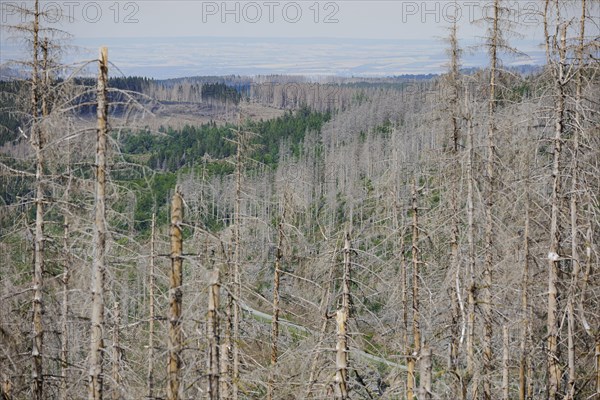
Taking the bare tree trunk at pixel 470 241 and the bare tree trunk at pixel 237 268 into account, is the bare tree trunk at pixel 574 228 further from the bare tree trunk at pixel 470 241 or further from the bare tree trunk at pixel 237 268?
the bare tree trunk at pixel 237 268

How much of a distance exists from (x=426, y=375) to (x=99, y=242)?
543cm

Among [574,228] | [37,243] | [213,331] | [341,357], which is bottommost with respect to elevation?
[341,357]

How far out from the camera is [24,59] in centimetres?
1242

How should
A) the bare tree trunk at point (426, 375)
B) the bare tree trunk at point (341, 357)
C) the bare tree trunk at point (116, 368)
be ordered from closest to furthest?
the bare tree trunk at point (426, 375) → the bare tree trunk at point (116, 368) → the bare tree trunk at point (341, 357)

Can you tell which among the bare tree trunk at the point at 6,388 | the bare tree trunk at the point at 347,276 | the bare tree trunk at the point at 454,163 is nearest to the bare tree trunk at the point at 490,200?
the bare tree trunk at the point at 454,163

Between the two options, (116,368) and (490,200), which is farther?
(490,200)

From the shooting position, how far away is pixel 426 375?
348 inches

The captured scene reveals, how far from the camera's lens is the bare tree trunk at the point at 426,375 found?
8.71m

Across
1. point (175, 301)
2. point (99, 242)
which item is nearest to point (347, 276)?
point (175, 301)

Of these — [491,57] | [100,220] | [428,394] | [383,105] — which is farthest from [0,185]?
[383,105]

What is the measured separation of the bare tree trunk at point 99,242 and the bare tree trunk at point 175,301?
3.67 feet

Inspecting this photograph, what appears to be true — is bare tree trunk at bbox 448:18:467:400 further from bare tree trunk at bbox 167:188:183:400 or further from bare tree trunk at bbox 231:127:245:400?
bare tree trunk at bbox 167:188:183:400

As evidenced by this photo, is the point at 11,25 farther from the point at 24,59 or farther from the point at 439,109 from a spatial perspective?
the point at 439,109

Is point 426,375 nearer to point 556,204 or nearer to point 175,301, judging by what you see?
point 175,301
